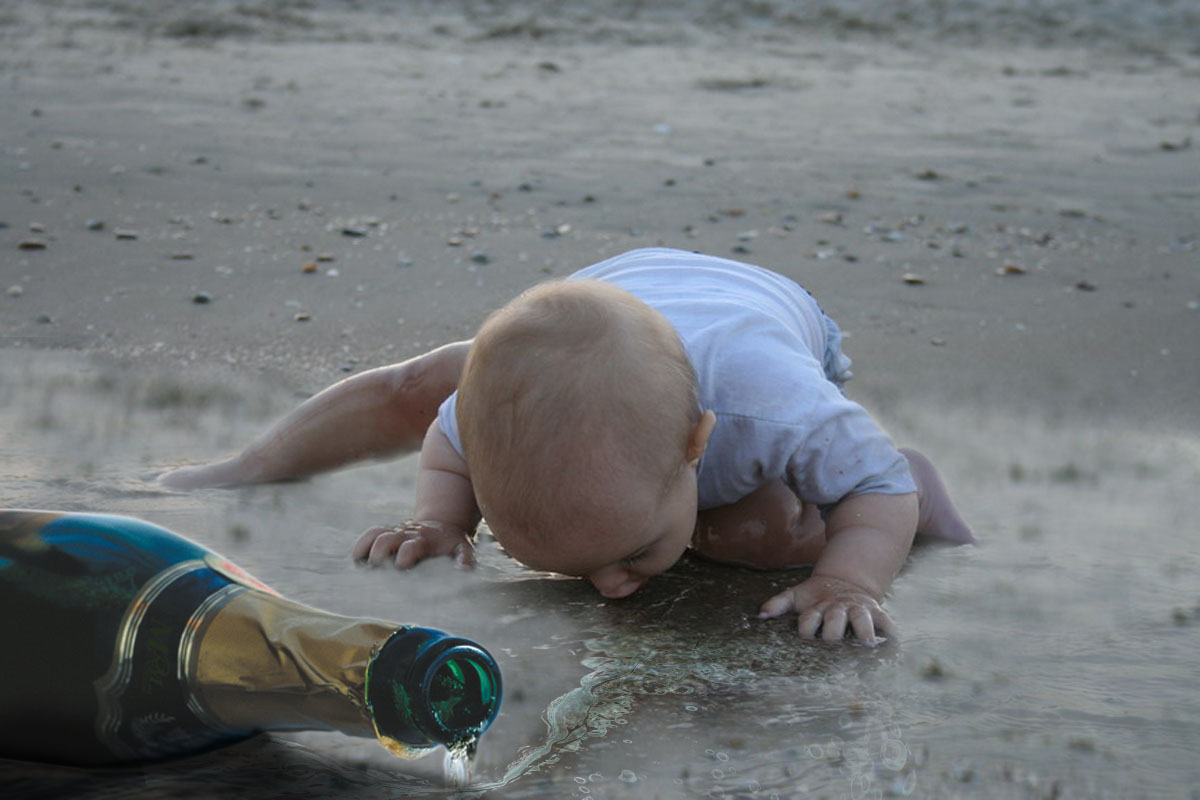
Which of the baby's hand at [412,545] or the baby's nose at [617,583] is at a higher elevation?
the baby's nose at [617,583]

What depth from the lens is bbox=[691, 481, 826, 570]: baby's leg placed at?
2594 mm

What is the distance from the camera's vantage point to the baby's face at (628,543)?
80.7 inches

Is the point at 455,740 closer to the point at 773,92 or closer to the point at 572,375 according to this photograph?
the point at 572,375

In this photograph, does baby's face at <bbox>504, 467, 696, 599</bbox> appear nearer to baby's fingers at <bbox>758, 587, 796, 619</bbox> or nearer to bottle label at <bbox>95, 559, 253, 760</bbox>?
baby's fingers at <bbox>758, 587, 796, 619</bbox>

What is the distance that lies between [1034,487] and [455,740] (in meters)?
1.78

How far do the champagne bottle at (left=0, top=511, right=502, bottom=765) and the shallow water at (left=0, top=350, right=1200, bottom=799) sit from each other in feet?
0.26

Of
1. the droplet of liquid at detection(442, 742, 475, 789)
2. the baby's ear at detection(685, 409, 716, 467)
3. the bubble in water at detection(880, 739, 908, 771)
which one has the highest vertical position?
the baby's ear at detection(685, 409, 716, 467)

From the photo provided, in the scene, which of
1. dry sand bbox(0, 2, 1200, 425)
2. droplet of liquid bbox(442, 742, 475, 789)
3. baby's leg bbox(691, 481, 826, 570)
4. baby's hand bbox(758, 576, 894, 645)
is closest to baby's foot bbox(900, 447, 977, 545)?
baby's leg bbox(691, 481, 826, 570)

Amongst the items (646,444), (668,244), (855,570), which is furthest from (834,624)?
(668,244)

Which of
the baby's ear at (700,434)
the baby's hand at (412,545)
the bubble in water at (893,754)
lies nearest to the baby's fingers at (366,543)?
the baby's hand at (412,545)

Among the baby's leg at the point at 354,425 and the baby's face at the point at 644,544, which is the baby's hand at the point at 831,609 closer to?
the baby's face at the point at 644,544

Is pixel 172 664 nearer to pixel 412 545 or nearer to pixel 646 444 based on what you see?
pixel 646 444

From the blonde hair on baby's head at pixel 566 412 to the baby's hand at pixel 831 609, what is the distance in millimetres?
364

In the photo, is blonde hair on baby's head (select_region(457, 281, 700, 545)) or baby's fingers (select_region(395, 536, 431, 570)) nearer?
blonde hair on baby's head (select_region(457, 281, 700, 545))
